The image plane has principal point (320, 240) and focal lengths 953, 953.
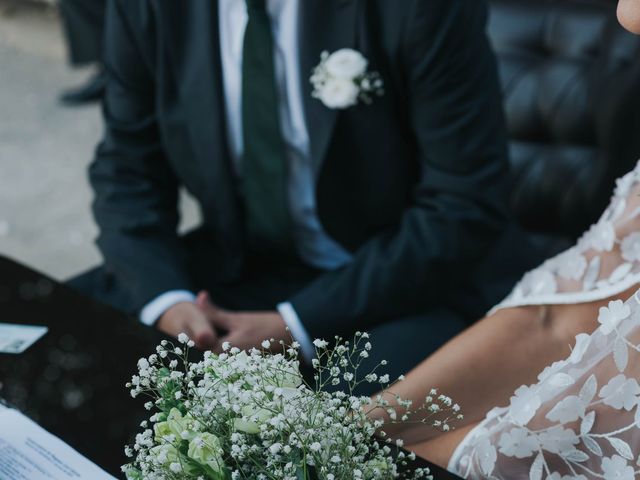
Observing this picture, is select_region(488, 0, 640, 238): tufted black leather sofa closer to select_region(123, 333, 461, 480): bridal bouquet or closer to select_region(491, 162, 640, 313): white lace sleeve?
select_region(491, 162, 640, 313): white lace sleeve

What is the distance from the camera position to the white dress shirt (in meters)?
1.69

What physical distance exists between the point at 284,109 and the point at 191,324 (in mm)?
427

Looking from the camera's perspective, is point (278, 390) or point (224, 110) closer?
point (278, 390)

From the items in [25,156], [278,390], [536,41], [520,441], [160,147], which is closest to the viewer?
[278,390]

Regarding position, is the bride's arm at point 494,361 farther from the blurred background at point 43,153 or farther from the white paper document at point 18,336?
the blurred background at point 43,153

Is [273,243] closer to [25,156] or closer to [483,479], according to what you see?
[483,479]

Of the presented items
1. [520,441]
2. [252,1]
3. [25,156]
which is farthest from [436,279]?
[25,156]

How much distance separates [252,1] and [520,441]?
939mm

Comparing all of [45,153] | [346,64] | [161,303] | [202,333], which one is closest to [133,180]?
[161,303]

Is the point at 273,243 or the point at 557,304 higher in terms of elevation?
the point at 557,304

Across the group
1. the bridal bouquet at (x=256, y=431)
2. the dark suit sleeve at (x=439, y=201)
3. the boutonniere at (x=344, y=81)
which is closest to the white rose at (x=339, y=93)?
the boutonniere at (x=344, y=81)

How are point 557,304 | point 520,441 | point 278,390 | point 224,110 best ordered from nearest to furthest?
point 278,390 → point 520,441 → point 557,304 → point 224,110

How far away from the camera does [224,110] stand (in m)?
1.75

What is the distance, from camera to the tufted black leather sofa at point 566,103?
1.93 meters
